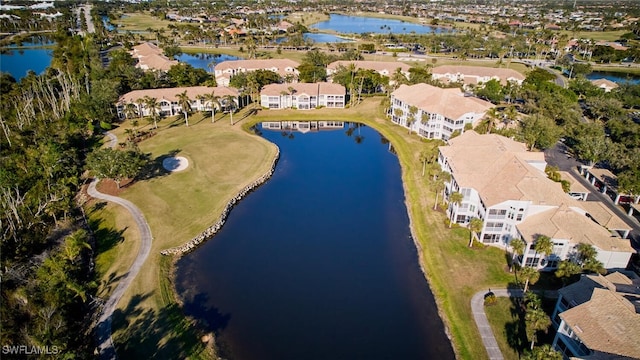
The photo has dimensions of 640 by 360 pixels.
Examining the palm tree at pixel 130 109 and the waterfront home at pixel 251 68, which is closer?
the palm tree at pixel 130 109

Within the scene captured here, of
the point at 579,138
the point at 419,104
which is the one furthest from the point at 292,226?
the point at 579,138

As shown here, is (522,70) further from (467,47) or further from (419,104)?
(419,104)

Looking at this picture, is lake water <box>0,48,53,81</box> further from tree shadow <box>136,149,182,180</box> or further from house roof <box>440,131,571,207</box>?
house roof <box>440,131,571,207</box>

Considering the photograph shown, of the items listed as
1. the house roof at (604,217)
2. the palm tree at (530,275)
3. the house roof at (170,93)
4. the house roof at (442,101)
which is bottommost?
the palm tree at (530,275)

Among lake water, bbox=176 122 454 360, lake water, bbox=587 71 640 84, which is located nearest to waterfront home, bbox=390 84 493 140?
lake water, bbox=176 122 454 360

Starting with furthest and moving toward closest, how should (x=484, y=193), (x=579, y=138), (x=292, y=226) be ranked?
1. (x=579, y=138)
2. (x=292, y=226)
3. (x=484, y=193)

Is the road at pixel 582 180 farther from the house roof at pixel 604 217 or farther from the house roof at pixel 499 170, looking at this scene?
the house roof at pixel 499 170

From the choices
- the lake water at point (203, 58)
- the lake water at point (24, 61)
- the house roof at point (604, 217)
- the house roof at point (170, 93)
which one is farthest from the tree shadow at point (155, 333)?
the lake water at point (203, 58)
